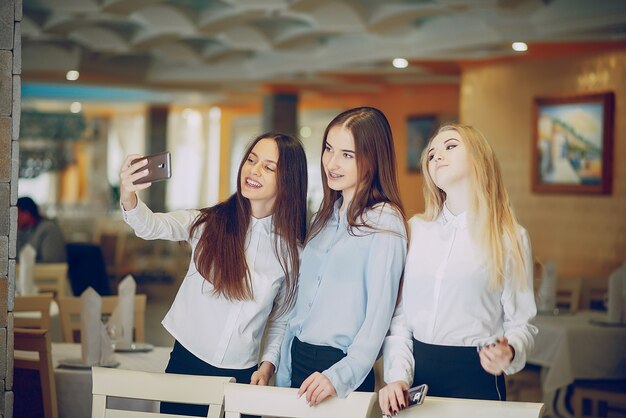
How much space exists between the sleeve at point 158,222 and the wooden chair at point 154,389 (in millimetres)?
474

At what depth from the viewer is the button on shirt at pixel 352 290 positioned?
243cm

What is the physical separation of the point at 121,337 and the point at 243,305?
182cm

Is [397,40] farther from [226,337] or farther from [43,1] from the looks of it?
[226,337]

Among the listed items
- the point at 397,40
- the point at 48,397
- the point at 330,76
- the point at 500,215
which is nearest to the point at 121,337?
the point at 48,397

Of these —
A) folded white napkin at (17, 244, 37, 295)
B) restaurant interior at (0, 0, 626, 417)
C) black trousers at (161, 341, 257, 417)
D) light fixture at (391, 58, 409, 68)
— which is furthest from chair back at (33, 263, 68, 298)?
black trousers at (161, 341, 257, 417)

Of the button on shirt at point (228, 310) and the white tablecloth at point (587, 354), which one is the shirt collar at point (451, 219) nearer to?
the button on shirt at point (228, 310)

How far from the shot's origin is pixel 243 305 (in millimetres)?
2703

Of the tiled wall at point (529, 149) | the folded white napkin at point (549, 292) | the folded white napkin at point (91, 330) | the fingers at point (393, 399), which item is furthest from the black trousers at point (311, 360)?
the tiled wall at point (529, 149)

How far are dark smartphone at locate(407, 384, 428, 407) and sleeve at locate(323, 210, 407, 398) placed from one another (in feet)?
0.69

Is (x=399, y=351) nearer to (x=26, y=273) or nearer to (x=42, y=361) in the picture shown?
(x=42, y=361)

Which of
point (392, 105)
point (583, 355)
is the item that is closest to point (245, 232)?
point (583, 355)

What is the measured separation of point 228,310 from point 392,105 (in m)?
11.1

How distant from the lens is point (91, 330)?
3.97 meters

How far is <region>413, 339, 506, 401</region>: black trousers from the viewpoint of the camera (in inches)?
96.6
